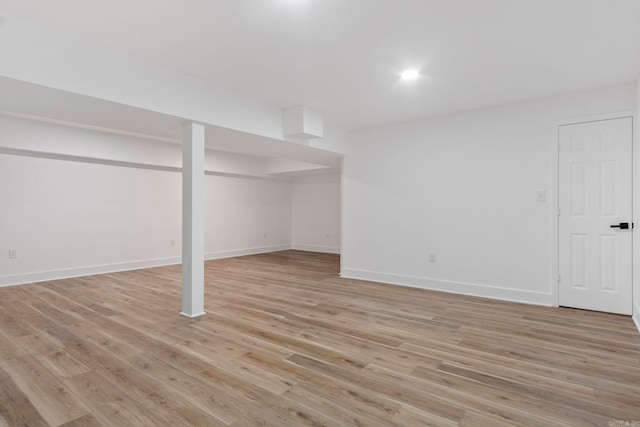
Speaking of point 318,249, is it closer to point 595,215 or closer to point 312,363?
point 595,215

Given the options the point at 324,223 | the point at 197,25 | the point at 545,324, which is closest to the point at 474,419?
the point at 545,324

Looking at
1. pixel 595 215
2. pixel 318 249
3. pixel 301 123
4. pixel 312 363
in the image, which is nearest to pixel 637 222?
pixel 595 215

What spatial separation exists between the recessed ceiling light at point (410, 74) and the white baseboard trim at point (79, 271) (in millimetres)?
A: 5761

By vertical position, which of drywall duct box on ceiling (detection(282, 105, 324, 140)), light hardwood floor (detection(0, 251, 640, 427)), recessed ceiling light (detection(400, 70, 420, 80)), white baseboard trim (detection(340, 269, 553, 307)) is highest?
recessed ceiling light (detection(400, 70, 420, 80))

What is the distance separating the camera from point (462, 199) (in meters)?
4.60

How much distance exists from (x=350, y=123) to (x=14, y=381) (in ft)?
15.2

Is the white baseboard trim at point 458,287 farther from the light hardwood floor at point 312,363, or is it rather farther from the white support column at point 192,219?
the white support column at point 192,219

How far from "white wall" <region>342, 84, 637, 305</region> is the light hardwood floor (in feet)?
1.89

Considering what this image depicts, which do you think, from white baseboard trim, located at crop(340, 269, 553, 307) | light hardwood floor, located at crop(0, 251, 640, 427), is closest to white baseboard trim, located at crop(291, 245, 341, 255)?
white baseboard trim, located at crop(340, 269, 553, 307)

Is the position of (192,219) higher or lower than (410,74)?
lower

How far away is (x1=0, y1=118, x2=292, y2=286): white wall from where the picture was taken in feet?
16.4

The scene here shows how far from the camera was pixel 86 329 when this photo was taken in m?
3.18

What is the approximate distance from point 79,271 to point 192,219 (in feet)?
11.5

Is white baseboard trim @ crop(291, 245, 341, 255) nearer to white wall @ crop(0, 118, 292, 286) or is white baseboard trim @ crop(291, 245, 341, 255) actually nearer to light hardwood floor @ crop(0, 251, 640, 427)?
white wall @ crop(0, 118, 292, 286)
